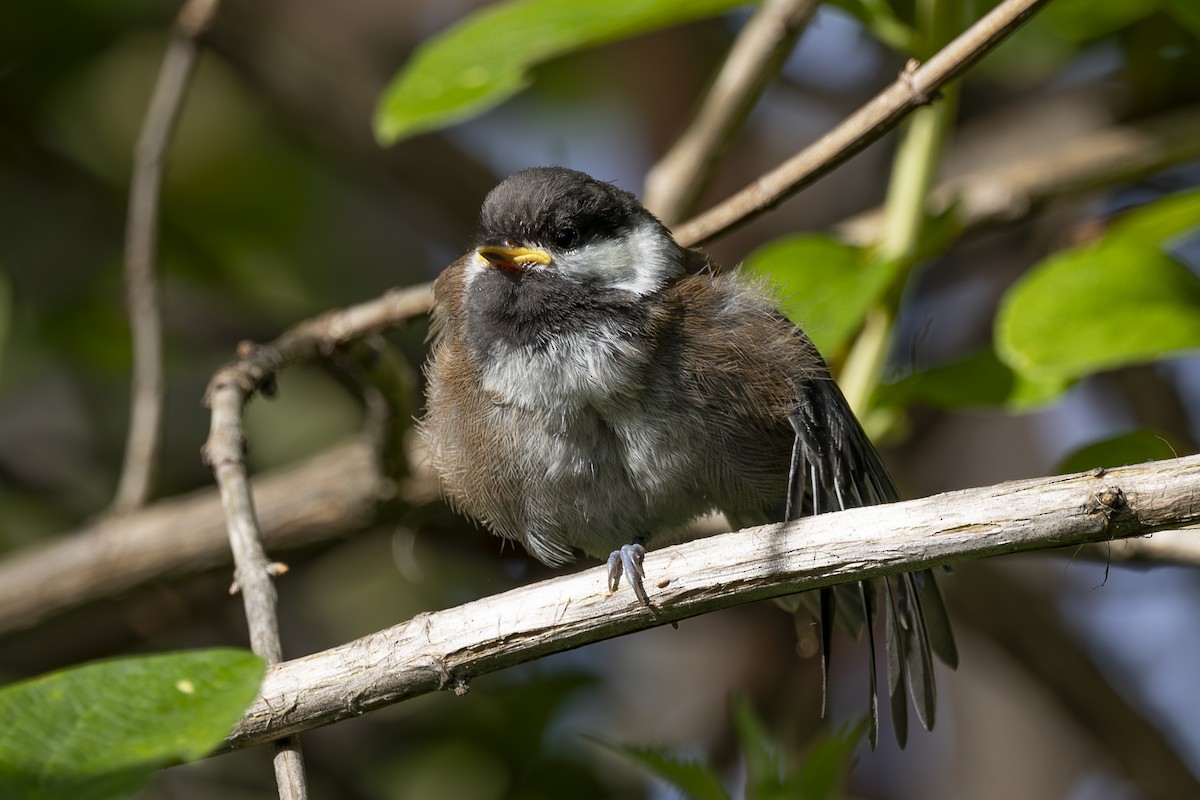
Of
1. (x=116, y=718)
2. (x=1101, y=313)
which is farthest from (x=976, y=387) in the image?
(x=116, y=718)

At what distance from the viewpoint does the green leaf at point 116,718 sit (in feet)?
5.14

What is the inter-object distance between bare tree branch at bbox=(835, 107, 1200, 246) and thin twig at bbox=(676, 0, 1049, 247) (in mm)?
1377

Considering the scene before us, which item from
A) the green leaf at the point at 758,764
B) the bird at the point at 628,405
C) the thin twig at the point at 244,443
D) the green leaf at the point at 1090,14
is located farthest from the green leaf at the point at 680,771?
the green leaf at the point at 1090,14

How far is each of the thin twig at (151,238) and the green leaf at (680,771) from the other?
1.75 m

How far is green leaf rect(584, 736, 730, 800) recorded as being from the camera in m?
2.55

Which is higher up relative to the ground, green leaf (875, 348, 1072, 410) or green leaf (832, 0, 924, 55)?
green leaf (832, 0, 924, 55)

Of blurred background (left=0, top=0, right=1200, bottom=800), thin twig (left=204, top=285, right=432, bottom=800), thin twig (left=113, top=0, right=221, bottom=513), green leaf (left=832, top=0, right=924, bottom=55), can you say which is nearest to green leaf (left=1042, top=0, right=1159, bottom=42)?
blurred background (left=0, top=0, right=1200, bottom=800)

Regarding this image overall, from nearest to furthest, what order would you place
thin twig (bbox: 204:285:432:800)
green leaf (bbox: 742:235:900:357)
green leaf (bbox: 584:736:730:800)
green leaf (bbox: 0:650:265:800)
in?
green leaf (bbox: 0:650:265:800)
thin twig (bbox: 204:285:432:800)
green leaf (bbox: 584:736:730:800)
green leaf (bbox: 742:235:900:357)

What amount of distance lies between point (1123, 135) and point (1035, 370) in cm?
204

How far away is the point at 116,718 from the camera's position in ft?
5.36

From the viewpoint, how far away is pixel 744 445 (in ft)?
9.55

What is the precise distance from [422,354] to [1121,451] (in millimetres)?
2867

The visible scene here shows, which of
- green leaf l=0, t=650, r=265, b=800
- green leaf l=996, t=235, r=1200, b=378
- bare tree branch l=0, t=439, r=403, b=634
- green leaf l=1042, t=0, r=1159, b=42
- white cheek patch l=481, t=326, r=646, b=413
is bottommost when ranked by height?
green leaf l=0, t=650, r=265, b=800

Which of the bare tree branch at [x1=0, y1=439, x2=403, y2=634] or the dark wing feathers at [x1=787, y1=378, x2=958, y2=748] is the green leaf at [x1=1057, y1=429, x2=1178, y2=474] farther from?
the bare tree branch at [x1=0, y1=439, x2=403, y2=634]
